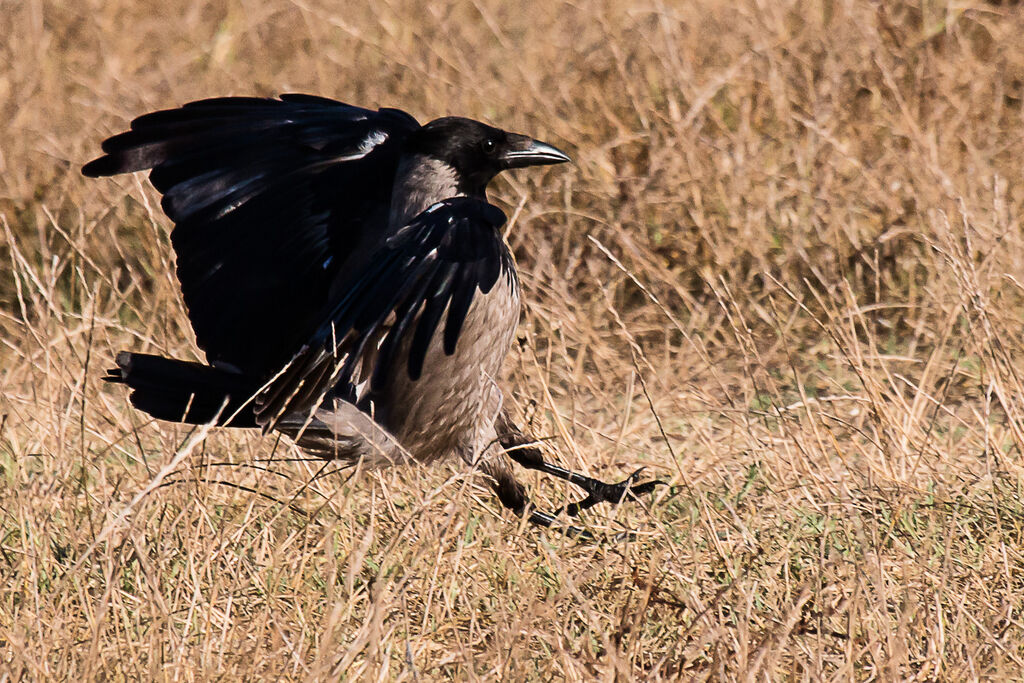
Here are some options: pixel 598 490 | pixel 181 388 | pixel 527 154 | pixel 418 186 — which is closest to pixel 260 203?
pixel 418 186

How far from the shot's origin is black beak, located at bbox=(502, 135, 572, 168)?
4039 millimetres

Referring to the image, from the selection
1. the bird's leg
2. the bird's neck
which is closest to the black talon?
the bird's leg

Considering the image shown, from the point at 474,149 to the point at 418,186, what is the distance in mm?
236

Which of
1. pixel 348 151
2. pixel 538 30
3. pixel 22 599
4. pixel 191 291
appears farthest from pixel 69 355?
pixel 538 30

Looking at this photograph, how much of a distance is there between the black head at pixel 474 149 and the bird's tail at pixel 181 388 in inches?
33.0

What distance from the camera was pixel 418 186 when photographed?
3.87 m

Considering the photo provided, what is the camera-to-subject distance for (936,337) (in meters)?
4.59

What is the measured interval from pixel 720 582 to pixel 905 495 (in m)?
0.47

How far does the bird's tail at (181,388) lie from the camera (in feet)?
11.4

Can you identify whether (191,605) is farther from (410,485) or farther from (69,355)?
(69,355)

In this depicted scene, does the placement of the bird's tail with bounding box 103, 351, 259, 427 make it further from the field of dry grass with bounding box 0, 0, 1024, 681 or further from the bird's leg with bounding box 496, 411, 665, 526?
the bird's leg with bounding box 496, 411, 665, 526

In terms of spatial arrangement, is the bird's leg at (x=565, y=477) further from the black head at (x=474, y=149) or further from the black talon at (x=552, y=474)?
the black head at (x=474, y=149)

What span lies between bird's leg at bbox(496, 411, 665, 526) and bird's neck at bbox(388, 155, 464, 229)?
63 centimetres

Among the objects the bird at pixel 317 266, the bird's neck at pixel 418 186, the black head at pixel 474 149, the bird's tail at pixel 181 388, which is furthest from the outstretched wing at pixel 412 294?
the black head at pixel 474 149
